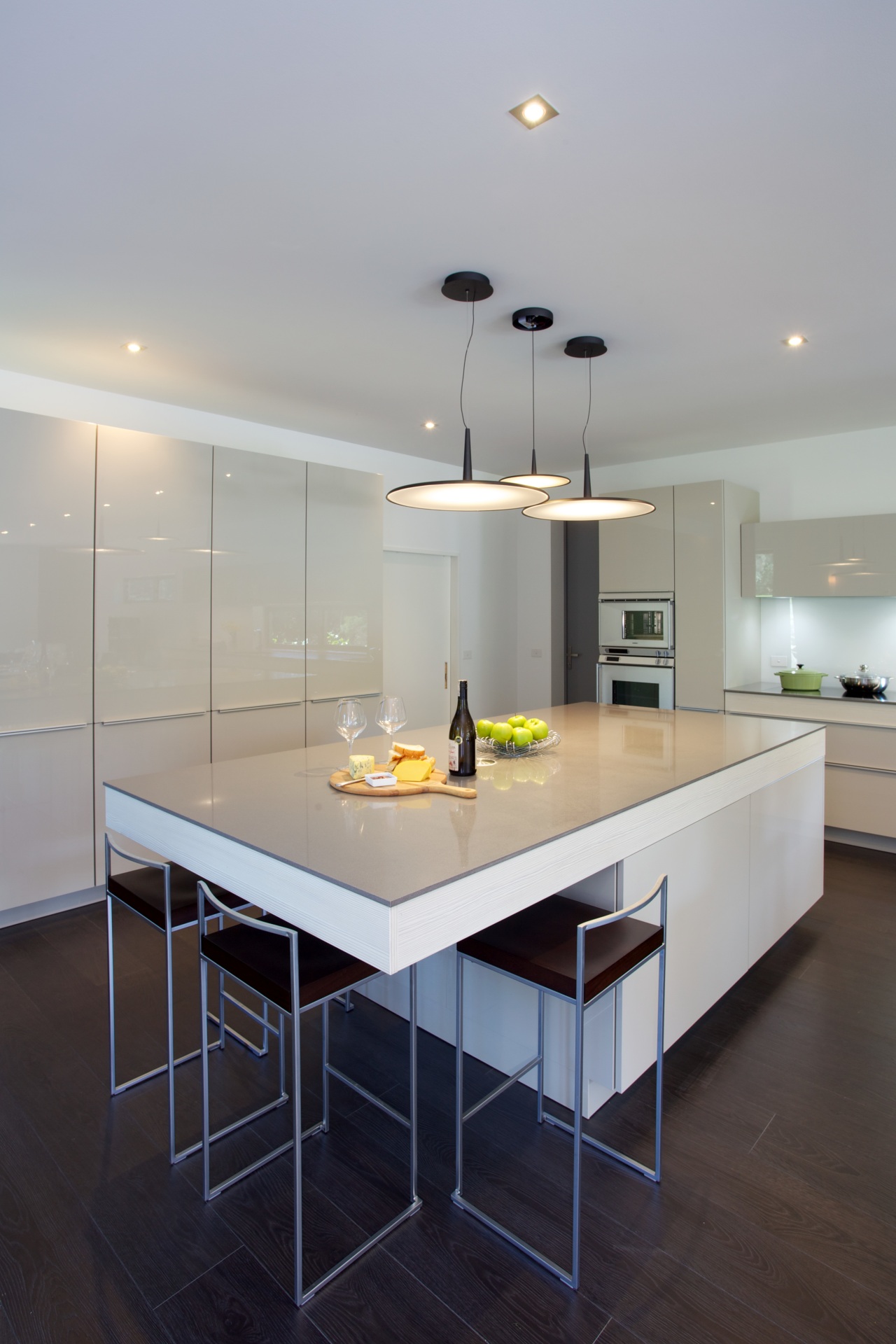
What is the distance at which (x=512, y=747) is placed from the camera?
2.58 meters

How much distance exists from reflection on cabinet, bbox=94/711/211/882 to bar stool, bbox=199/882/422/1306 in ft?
6.00

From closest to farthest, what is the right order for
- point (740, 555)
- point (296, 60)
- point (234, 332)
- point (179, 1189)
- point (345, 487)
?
point (296, 60) < point (179, 1189) < point (234, 332) < point (345, 487) < point (740, 555)

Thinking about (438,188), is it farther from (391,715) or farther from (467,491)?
(391,715)

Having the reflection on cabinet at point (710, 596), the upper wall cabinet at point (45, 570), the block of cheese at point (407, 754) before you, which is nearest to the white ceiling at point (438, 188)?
the upper wall cabinet at point (45, 570)

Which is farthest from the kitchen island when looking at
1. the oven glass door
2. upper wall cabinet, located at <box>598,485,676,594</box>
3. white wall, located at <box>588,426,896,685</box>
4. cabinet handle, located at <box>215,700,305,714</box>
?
upper wall cabinet, located at <box>598,485,676,594</box>

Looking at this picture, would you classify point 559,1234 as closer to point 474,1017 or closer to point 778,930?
point 474,1017

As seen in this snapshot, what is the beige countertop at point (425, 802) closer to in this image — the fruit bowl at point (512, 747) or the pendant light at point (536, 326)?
the fruit bowl at point (512, 747)

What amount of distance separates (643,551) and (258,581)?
278 cm

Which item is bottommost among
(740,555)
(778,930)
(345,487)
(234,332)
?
(778,930)

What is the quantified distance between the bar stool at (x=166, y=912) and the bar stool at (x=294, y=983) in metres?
0.13

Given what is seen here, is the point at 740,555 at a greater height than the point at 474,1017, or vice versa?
the point at 740,555

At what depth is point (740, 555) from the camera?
4945mm

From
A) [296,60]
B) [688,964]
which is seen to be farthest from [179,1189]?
[296,60]

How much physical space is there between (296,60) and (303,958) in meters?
1.96
